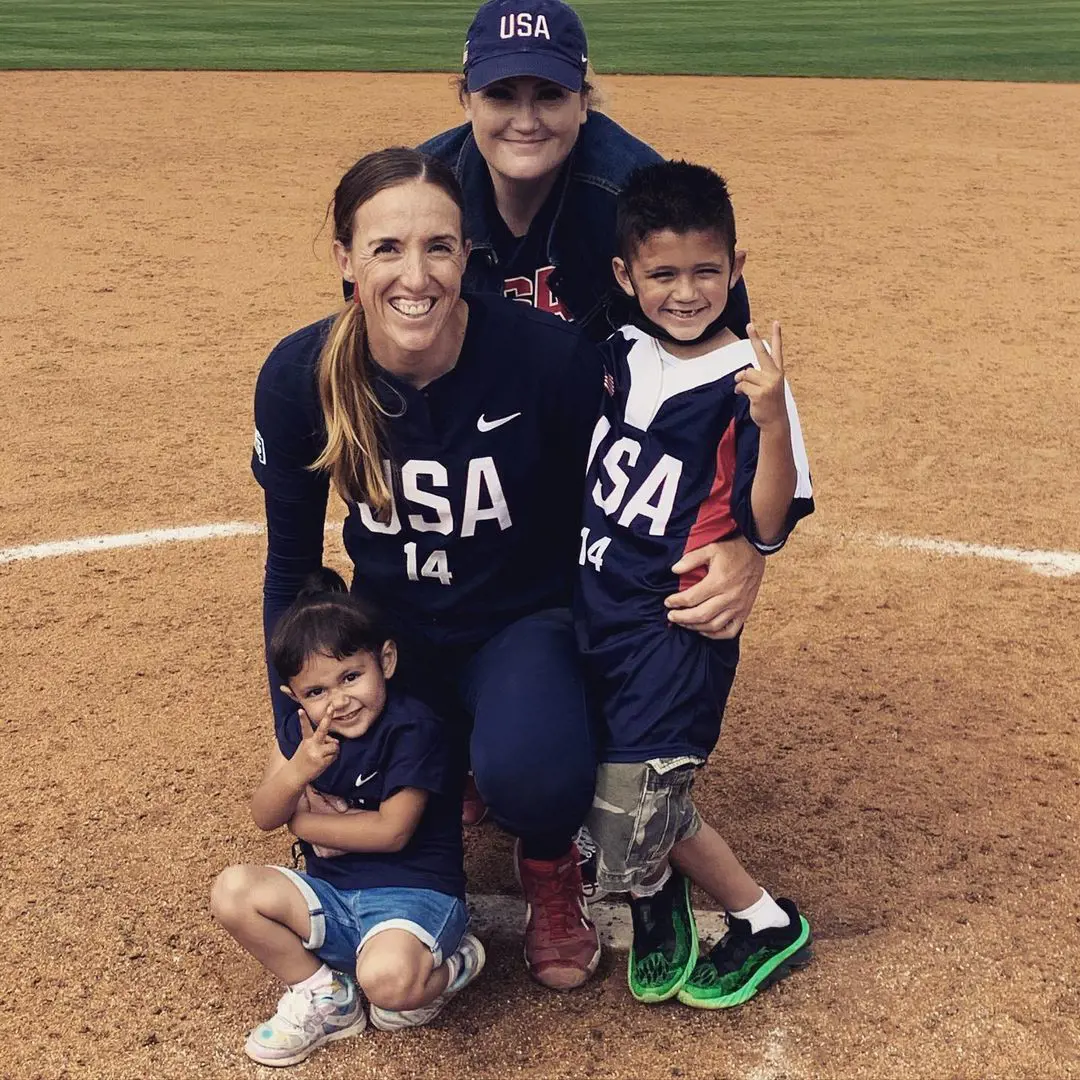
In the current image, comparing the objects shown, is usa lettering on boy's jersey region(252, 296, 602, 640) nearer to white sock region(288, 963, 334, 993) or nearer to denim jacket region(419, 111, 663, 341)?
denim jacket region(419, 111, 663, 341)

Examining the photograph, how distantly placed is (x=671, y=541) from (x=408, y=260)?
2.71ft

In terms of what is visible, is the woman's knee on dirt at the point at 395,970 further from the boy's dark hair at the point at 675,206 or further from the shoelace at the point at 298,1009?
the boy's dark hair at the point at 675,206

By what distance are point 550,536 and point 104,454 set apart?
3.21 meters

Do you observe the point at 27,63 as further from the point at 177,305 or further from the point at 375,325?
the point at 375,325

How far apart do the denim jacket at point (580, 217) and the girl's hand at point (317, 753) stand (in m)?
1.33

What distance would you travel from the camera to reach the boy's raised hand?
9.05 ft

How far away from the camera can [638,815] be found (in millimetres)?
3004

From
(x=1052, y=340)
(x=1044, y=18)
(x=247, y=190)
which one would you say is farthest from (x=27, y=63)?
(x=1044, y=18)

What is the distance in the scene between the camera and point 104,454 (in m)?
6.03

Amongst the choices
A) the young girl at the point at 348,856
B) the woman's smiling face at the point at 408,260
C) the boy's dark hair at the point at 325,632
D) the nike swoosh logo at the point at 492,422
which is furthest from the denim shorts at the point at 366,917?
the woman's smiling face at the point at 408,260

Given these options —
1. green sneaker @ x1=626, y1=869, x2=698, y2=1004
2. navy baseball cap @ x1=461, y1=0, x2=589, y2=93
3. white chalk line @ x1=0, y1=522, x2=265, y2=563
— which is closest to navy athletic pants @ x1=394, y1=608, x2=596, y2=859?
green sneaker @ x1=626, y1=869, x2=698, y2=1004

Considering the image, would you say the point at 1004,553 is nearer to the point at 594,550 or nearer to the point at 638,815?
the point at 594,550

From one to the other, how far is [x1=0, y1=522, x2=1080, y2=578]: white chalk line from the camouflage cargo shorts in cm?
245

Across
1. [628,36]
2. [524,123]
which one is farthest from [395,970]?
[628,36]
